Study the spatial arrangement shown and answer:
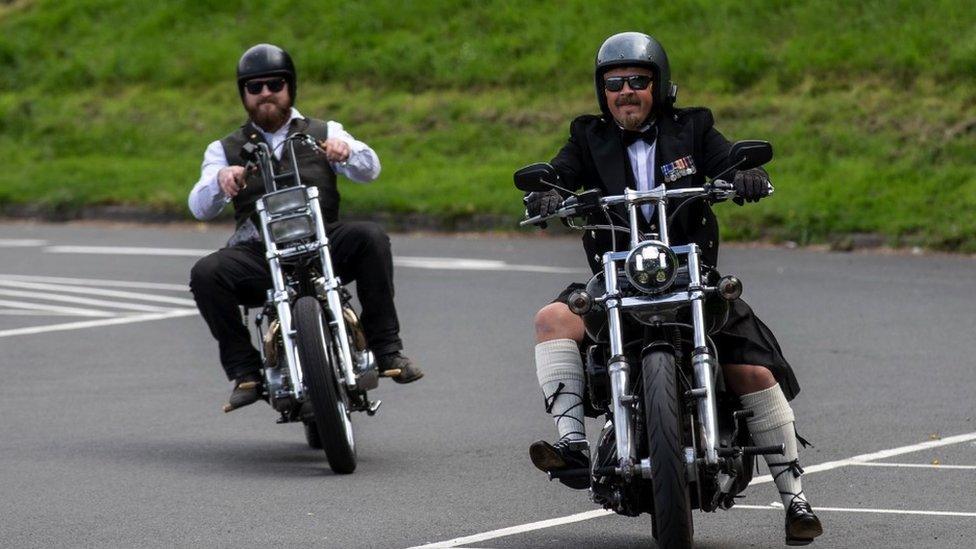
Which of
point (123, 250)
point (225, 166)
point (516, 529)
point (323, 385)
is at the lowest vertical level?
point (123, 250)

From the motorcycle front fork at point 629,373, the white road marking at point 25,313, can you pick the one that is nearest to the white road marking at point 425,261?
the white road marking at point 25,313

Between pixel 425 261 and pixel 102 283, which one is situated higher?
pixel 102 283

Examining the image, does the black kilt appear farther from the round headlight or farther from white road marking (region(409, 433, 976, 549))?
white road marking (region(409, 433, 976, 549))

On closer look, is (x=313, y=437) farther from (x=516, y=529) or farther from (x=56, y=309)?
(x=56, y=309)

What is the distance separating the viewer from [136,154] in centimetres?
2797

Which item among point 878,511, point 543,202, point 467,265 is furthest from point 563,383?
point 467,265

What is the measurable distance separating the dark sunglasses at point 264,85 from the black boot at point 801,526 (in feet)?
12.5

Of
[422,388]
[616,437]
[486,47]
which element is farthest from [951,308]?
[486,47]

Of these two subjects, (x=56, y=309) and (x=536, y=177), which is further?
(x=56, y=309)

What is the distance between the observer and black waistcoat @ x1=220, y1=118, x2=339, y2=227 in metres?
9.01

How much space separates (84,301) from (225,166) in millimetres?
7025

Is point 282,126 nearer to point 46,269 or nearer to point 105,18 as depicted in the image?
point 46,269

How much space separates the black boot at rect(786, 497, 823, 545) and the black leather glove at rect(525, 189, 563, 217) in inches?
50.3

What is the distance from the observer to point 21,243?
69.3 feet
